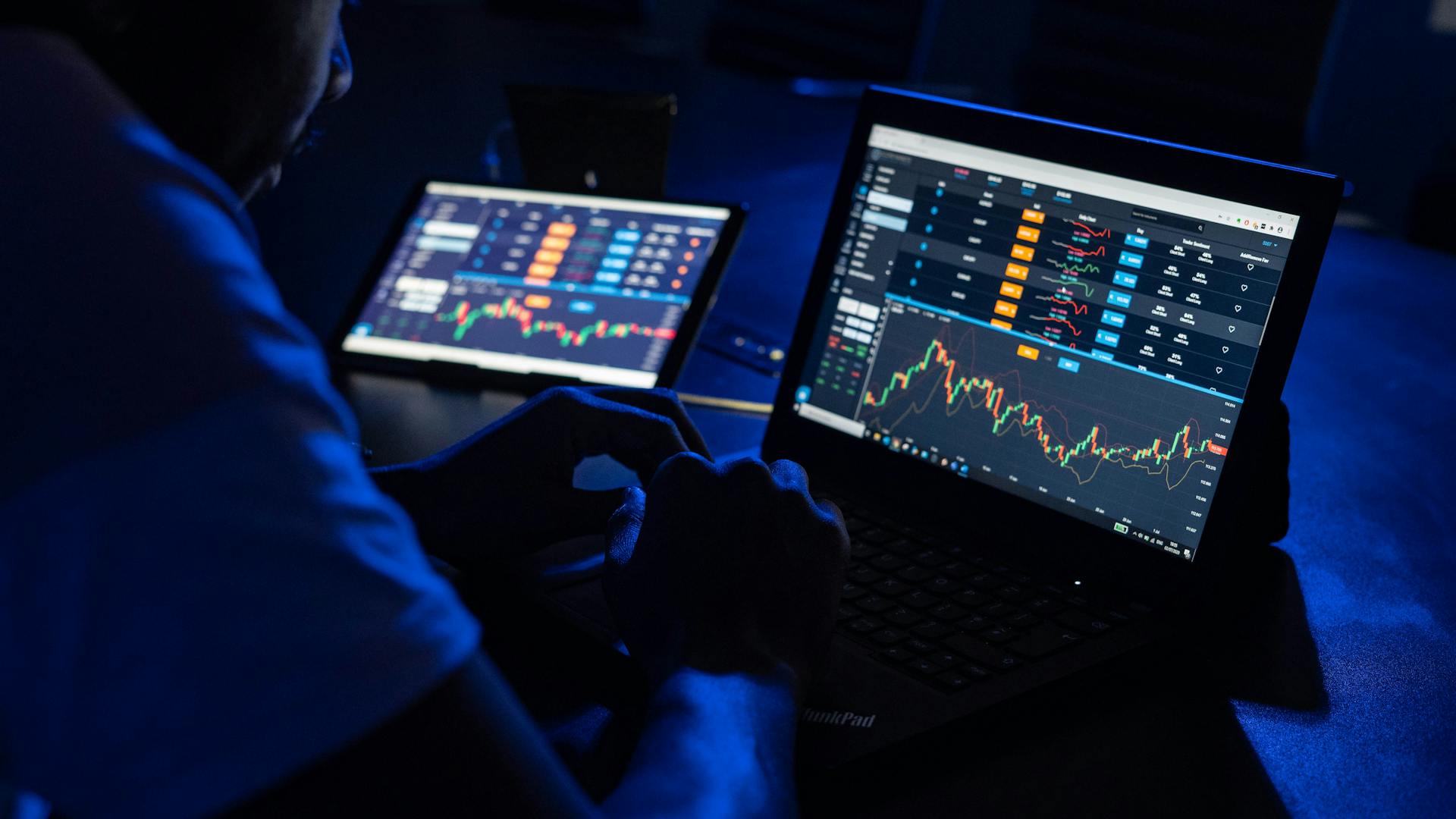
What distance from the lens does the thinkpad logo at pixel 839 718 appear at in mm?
673

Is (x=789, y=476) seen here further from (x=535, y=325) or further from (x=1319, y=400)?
(x=1319, y=400)

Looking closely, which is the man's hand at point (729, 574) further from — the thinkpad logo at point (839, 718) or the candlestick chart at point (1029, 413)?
the candlestick chart at point (1029, 413)

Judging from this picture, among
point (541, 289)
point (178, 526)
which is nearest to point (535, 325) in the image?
point (541, 289)

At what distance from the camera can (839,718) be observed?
68cm

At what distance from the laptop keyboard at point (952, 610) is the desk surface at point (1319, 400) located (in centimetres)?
9

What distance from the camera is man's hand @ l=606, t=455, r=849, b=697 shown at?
25.6 inches

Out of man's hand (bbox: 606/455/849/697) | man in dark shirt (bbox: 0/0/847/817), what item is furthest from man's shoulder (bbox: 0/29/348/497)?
man's hand (bbox: 606/455/849/697)

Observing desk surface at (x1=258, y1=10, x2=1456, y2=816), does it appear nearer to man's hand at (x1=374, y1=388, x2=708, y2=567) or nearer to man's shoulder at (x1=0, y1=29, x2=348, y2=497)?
man's hand at (x1=374, y1=388, x2=708, y2=567)

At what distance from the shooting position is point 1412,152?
123 inches

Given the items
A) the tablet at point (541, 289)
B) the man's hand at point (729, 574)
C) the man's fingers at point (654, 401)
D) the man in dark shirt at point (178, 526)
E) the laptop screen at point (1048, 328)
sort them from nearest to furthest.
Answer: the man in dark shirt at point (178, 526), the man's hand at point (729, 574), the laptop screen at point (1048, 328), the man's fingers at point (654, 401), the tablet at point (541, 289)

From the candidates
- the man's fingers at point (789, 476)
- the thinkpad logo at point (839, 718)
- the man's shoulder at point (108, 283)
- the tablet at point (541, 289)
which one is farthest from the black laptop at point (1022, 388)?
the man's shoulder at point (108, 283)

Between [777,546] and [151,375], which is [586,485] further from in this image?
[151,375]

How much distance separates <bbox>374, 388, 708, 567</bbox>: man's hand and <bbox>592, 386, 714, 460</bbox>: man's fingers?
36 millimetres

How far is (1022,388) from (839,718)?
1.02 ft
